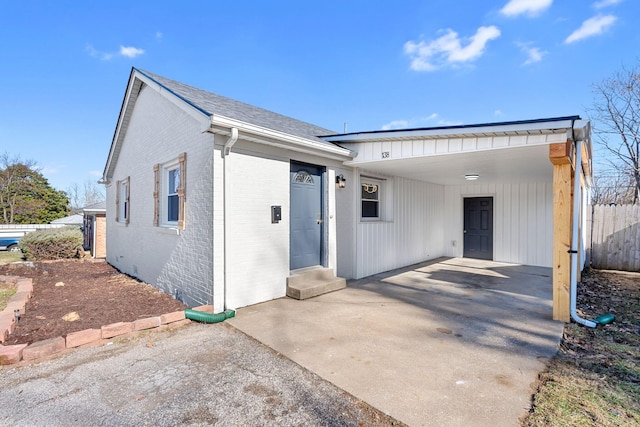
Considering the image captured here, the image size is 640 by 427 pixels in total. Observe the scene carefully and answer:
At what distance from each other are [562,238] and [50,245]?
14097 mm

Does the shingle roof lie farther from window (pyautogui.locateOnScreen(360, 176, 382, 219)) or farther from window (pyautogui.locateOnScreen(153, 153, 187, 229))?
window (pyautogui.locateOnScreen(360, 176, 382, 219))

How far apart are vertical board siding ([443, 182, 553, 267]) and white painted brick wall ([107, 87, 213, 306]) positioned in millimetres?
8284

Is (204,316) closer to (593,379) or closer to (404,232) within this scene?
(593,379)

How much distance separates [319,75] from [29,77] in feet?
34.0

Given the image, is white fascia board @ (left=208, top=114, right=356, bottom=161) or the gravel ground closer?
the gravel ground

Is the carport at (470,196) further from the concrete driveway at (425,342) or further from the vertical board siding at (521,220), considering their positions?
the concrete driveway at (425,342)

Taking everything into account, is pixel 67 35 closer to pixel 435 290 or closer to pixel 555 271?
pixel 435 290

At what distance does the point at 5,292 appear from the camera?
5547mm

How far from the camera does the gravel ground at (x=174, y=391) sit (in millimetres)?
2107

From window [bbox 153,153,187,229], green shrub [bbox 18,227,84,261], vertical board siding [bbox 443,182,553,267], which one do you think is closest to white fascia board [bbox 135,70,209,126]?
window [bbox 153,153,187,229]

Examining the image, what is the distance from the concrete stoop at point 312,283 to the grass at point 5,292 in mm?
4248

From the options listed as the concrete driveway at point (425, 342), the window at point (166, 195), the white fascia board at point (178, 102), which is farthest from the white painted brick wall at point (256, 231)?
the window at point (166, 195)

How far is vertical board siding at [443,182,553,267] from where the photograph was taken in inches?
336

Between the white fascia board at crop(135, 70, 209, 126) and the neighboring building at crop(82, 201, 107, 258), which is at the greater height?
the white fascia board at crop(135, 70, 209, 126)
